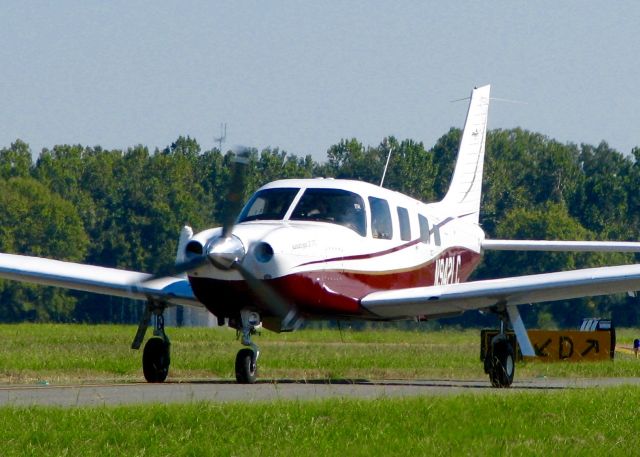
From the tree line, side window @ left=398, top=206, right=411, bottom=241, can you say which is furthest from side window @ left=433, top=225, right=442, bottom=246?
the tree line

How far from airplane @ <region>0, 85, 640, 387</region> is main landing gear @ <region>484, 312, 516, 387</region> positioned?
0.07ft

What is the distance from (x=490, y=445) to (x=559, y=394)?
4238 millimetres

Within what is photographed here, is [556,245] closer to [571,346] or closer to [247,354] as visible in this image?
[571,346]

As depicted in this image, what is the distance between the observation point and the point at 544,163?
112 m

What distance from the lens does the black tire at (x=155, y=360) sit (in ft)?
65.7

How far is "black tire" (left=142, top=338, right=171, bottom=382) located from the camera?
20.0 metres

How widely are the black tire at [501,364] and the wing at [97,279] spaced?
172 inches

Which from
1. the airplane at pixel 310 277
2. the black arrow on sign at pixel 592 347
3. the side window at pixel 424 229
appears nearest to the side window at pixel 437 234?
the side window at pixel 424 229

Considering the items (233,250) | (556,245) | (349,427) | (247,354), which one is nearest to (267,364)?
(556,245)

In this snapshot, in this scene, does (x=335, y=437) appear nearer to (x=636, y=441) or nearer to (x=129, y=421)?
(x=129, y=421)

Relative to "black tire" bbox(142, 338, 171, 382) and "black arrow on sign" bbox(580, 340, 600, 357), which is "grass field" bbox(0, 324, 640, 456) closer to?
"black tire" bbox(142, 338, 171, 382)

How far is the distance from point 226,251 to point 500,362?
4603mm

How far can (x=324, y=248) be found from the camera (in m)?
19.7

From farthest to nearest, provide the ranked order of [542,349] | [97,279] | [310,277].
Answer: [542,349] → [97,279] → [310,277]
